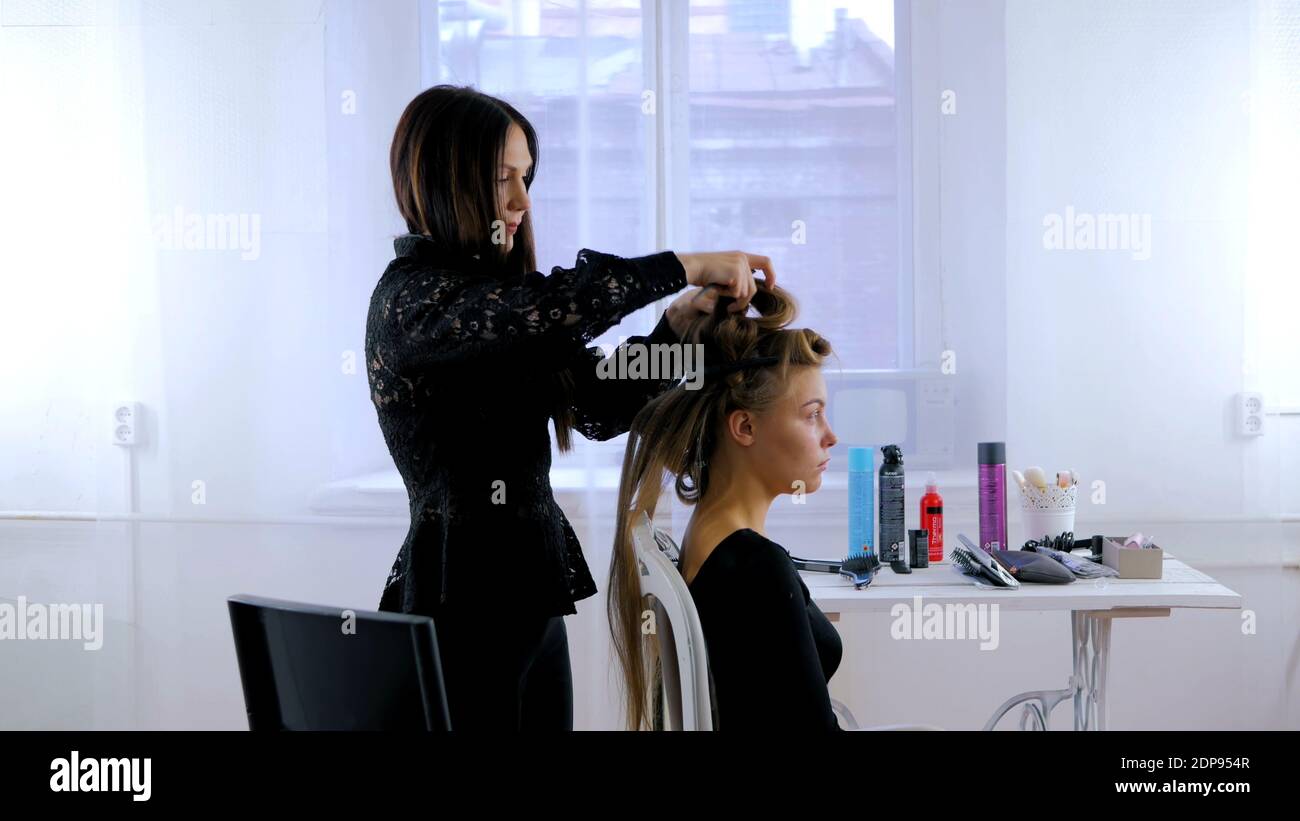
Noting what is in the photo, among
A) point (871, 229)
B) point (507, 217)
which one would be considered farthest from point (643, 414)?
point (871, 229)

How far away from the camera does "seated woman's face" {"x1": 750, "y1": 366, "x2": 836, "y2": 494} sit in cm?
152

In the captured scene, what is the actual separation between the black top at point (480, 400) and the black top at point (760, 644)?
0.89 feet

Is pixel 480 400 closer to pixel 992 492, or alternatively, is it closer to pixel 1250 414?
pixel 992 492

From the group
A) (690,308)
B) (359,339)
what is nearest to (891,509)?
(690,308)

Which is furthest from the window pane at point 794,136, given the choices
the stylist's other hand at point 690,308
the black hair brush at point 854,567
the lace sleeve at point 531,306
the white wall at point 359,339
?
the lace sleeve at point 531,306

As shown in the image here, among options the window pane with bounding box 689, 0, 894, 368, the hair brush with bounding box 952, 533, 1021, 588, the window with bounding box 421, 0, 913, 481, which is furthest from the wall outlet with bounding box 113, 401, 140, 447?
the hair brush with bounding box 952, 533, 1021, 588

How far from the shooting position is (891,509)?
2.09 metres

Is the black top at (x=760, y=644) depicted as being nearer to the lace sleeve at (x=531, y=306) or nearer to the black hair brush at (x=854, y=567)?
the lace sleeve at (x=531, y=306)

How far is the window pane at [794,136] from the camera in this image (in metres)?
2.62

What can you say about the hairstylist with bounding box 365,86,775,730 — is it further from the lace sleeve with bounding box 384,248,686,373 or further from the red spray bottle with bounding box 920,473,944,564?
the red spray bottle with bounding box 920,473,944,564

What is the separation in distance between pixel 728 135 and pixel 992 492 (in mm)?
1077

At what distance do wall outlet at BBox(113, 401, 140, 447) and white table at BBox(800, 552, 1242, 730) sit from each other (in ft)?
5.52

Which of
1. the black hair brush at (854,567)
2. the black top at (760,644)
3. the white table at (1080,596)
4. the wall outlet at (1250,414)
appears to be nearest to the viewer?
the black top at (760,644)
